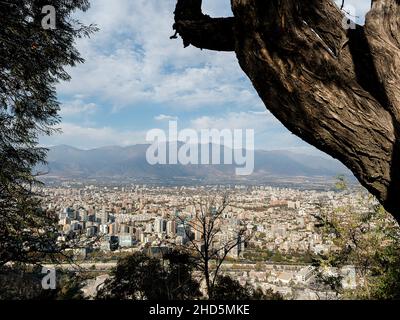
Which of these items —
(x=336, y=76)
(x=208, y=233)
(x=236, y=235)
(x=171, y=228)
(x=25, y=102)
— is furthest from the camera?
(x=171, y=228)

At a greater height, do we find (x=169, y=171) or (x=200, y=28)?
(x=200, y=28)

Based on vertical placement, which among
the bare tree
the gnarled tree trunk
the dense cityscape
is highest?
the gnarled tree trunk

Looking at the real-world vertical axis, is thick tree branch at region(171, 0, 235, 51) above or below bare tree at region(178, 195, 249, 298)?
above

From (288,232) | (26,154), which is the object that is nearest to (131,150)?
(288,232)

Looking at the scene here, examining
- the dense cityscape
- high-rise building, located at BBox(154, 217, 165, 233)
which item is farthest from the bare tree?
high-rise building, located at BBox(154, 217, 165, 233)

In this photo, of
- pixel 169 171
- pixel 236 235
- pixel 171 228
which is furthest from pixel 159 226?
pixel 169 171

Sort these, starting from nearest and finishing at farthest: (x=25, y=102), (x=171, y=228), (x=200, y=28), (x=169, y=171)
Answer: (x=200, y=28)
(x=25, y=102)
(x=171, y=228)
(x=169, y=171)

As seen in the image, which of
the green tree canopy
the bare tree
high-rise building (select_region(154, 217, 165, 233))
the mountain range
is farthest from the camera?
the mountain range

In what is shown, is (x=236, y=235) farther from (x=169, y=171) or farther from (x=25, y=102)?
(x=169, y=171)

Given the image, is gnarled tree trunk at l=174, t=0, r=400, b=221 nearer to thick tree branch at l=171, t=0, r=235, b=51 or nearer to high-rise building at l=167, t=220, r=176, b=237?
thick tree branch at l=171, t=0, r=235, b=51
